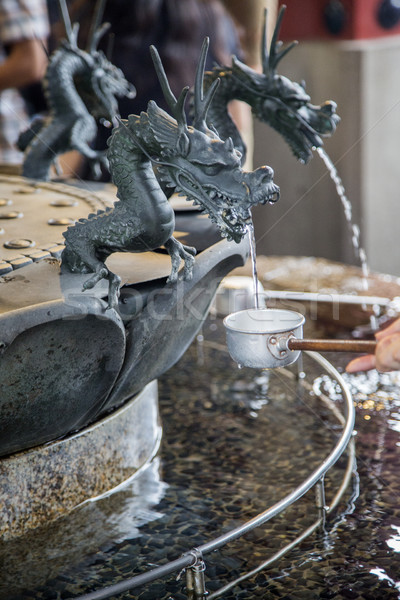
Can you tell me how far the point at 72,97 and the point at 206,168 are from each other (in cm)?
182

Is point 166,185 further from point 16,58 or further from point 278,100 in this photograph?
point 16,58

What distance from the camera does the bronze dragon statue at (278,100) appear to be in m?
3.08

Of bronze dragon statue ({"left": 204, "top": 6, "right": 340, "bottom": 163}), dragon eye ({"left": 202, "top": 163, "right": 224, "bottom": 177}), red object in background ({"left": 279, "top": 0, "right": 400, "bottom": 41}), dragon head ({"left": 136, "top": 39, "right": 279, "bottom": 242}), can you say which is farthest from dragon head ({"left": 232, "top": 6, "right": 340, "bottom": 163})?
red object in background ({"left": 279, "top": 0, "right": 400, "bottom": 41})

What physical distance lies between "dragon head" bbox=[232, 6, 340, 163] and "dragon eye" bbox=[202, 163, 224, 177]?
114 cm

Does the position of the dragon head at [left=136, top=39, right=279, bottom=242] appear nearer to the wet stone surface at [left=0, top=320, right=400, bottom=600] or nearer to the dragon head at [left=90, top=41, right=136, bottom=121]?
the wet stone surface at [left=0, top=320, right=400, bottom=600]

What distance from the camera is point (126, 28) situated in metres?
4.40

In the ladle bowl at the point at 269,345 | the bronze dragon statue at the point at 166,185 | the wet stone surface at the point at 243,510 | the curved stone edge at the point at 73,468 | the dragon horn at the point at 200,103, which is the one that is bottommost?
the wet stone surface at the point at 243,510

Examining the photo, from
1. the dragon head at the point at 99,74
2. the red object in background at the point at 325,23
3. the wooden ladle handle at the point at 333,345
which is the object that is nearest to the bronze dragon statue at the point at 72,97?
the dragon head at the point at 99,74

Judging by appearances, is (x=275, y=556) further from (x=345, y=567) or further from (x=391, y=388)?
(x=391, y=388)

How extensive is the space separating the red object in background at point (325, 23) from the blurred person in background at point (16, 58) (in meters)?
2.60

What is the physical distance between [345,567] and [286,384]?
1436mm

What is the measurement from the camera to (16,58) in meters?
5.08

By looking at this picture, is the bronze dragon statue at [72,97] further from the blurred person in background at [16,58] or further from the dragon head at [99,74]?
the blurred person in background at [16,58]

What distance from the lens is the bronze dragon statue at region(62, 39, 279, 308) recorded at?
2.05m
